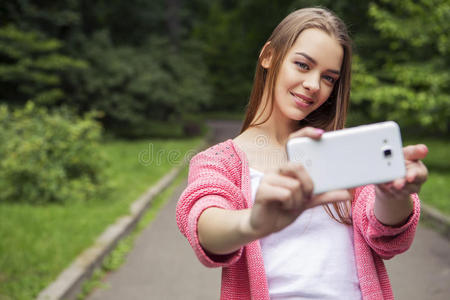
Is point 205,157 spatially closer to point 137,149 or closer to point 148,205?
point 148,205

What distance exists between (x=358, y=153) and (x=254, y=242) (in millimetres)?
462

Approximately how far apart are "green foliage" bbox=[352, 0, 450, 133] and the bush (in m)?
5.40

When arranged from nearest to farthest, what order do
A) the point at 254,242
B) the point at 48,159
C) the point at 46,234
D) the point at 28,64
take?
1. the point at 254,242
2. the point at 46,234
3. the point at 48,159
4. the point at 28,64

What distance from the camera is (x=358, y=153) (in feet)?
3.32

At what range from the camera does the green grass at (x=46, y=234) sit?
362 centimetres

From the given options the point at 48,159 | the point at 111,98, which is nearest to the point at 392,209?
the point at 48,159

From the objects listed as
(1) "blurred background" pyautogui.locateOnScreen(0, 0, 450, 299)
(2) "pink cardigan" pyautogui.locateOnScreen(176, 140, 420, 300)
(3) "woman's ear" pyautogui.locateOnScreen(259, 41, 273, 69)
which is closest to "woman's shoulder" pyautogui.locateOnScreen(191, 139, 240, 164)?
(2) "pink cardigan" pyautogui.locateOnScreen(176, 140, 420, 300)

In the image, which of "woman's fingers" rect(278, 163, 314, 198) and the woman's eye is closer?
"woman's fingers" rect(278, 163, 314, 198)

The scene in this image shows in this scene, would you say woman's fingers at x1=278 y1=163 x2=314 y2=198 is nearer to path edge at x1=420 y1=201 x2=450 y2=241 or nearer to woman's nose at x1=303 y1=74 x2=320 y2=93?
woman's nose at x1=303 y1=74 x2=320 y2=93

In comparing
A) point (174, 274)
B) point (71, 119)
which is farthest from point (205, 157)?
point (71, 119)

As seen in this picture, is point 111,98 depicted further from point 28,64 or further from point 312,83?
point 312,83

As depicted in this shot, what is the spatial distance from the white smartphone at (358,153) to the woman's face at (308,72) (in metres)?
0.37

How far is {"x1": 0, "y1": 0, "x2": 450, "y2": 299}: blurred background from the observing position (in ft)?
17.8

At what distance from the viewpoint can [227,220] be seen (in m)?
1.04
